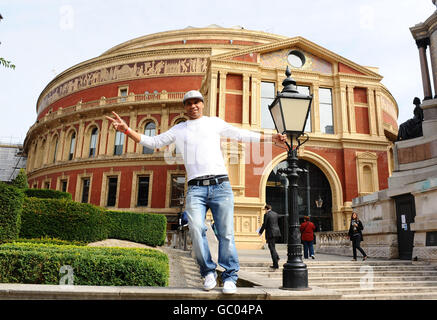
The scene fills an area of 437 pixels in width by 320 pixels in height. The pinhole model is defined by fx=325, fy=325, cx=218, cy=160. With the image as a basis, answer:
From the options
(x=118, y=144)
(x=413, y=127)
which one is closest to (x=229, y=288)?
(x=413, y=127)

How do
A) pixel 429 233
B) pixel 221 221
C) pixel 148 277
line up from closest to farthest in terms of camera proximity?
pixel 221 221, pixel 148 277, pixel 429 233

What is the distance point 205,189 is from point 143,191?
26782 millimetres

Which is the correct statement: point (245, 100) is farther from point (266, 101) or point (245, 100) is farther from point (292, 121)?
point (292, 121)

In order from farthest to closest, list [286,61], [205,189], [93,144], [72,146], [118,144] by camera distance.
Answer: [72,146] < [93,144] < [118,144] < [286,61] < [205,189]

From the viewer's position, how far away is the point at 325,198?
22.4 m

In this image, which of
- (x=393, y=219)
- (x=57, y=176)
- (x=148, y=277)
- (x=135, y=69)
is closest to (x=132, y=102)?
(x=135, y=69)

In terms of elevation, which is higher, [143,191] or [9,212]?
[143,191]

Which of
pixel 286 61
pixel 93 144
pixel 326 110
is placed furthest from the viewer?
pixel 93 144

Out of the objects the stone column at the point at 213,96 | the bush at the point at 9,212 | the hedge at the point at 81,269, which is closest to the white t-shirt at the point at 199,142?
the hedge at the point at 81,269

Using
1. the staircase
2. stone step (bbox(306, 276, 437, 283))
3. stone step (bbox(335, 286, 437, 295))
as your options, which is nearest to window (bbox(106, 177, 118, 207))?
the staircase

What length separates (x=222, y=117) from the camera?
2166 centimetres
